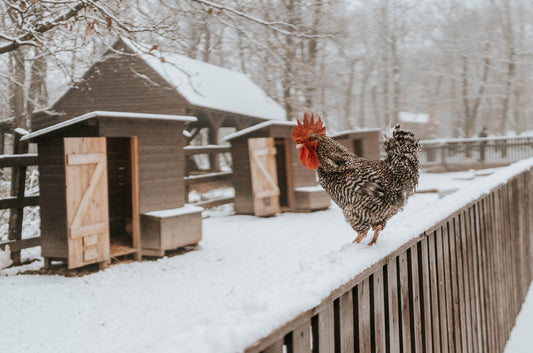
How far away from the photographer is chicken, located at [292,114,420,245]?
2176 mm

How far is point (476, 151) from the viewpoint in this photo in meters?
22.9

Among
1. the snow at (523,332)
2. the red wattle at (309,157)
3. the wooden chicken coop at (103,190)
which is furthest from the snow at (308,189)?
the red wattle at (309,157)

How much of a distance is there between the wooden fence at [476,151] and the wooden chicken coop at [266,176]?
1256 centimetres

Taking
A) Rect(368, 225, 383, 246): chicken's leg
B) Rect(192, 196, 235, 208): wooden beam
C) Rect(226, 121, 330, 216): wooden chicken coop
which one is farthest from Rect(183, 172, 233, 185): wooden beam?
Rect(368, 225, 383, 246): chicken's leg

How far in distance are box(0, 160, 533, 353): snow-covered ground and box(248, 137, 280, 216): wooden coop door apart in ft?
4.65

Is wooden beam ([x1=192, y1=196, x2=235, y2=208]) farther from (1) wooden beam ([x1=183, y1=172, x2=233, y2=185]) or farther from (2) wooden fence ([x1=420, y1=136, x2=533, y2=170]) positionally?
(2) wooden fence ([x1=420, y1=136, x2=533, y2=170])

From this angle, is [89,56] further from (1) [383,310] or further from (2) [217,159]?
(2) [217,159]

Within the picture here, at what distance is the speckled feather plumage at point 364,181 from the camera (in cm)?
218

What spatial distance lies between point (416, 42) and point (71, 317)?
26971mm

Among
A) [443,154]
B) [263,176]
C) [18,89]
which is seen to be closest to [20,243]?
[18,89]

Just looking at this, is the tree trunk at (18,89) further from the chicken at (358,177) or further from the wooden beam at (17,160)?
the chicken at (358,177)

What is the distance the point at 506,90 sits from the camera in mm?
26219

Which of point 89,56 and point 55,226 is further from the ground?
point 89,56

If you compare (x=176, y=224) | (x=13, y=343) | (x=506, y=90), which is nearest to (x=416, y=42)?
(x=506, y=90)
